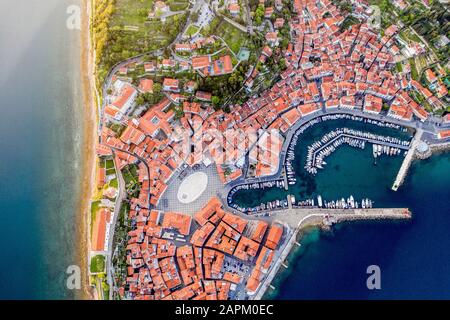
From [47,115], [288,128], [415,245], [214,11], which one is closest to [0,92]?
[47,115]

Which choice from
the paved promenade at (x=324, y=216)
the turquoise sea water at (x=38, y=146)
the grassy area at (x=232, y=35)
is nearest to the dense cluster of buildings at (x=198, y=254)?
the paved promenade at (x=324, y=216)

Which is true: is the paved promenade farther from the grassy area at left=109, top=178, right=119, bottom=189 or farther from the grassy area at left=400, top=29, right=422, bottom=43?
the grassy area at left=400, top=29, right=422, bottom=43

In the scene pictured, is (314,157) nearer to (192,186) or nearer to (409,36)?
(192,186)

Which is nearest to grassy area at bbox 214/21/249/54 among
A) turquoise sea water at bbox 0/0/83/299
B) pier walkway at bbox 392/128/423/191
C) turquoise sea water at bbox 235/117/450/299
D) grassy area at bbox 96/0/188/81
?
grassy area at bbox 96/0/188/81

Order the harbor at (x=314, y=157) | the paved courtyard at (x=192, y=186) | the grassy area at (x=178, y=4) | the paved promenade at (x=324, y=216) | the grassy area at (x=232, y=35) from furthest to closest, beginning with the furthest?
the grassy area at (x=178, y=4)
the grassy area at (x=232, y=35)
the harbor at (x=314, y=157)
the paved courtyard at (x=192, y=186)
the paved promenade at (x=324, y=216)

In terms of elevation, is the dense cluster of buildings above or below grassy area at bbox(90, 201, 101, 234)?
below

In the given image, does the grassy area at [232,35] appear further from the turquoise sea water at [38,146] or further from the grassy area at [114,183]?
the grassy area at [114,183]
